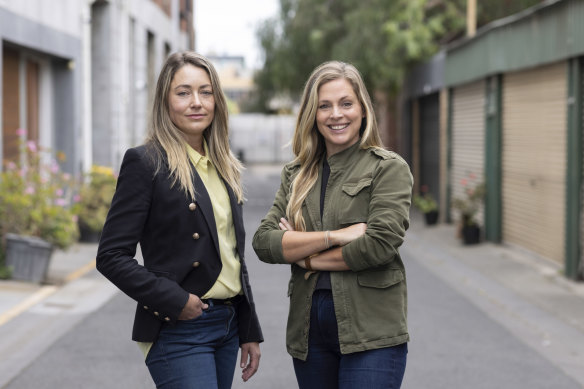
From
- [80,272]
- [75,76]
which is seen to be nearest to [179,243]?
[80,272]

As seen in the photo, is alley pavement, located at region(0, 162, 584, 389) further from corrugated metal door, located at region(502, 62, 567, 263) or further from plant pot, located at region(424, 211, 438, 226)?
plant pot, located at region(424, 211, 438, 226)

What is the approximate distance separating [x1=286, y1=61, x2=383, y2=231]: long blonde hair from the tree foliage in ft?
53.5

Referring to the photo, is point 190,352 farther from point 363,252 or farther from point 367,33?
point 367,33

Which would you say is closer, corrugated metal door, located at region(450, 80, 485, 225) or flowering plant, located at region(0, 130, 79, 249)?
flowering plant, located at region(0, 130, 79, 249)

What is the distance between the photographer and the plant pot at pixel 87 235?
13.6 metres

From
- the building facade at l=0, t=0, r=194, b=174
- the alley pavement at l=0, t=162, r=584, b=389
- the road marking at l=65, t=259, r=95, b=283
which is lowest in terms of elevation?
the alley pavement at l=0, t=162, r=584, b=389

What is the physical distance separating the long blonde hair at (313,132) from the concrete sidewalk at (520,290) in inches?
140

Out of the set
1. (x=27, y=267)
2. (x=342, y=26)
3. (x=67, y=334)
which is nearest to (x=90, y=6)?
(x=342, y=26)

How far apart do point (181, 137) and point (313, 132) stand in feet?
1.75

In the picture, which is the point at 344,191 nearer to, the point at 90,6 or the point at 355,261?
the point at 355,261

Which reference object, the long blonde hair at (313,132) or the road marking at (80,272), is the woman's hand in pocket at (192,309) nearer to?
the long blonde hair at (313,132)

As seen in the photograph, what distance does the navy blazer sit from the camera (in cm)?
298

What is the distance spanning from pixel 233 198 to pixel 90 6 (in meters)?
17.0

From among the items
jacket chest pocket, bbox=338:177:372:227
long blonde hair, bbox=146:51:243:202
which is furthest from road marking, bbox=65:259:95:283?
jacket chest pocket, bbox=338:177:372:227
